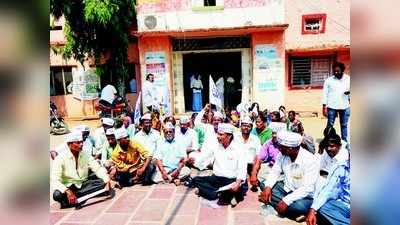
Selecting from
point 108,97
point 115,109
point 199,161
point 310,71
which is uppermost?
point 310,71

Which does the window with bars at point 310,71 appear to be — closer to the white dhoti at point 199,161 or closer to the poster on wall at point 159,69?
the poster on wall at point 159,69

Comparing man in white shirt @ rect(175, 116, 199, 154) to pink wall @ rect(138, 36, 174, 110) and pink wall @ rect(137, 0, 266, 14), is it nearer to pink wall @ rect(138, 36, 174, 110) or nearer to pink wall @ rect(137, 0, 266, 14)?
pink wall @ rect(138, 36, 174, 110)

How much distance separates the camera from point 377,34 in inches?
30.3

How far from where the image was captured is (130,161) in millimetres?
5738

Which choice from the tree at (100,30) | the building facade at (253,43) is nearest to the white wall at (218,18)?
the building facade at (253,43)

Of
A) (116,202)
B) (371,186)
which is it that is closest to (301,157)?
(116,202)

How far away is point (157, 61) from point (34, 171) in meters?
12.2

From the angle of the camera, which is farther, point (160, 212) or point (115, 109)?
point (115, 109)

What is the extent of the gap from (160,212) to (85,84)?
10.2 m

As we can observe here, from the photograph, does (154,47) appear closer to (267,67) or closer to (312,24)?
(267,67)

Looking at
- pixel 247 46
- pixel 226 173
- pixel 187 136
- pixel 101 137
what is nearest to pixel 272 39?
pixel 247 46

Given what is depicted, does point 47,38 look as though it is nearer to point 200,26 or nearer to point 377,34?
point 377,34

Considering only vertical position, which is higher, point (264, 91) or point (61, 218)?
point (264, 91)

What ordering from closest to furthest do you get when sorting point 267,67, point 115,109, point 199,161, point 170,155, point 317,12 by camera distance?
1. point 170,155
2. point 199,161
3. point 115,109
4. point 267,67
5. point 317,12
